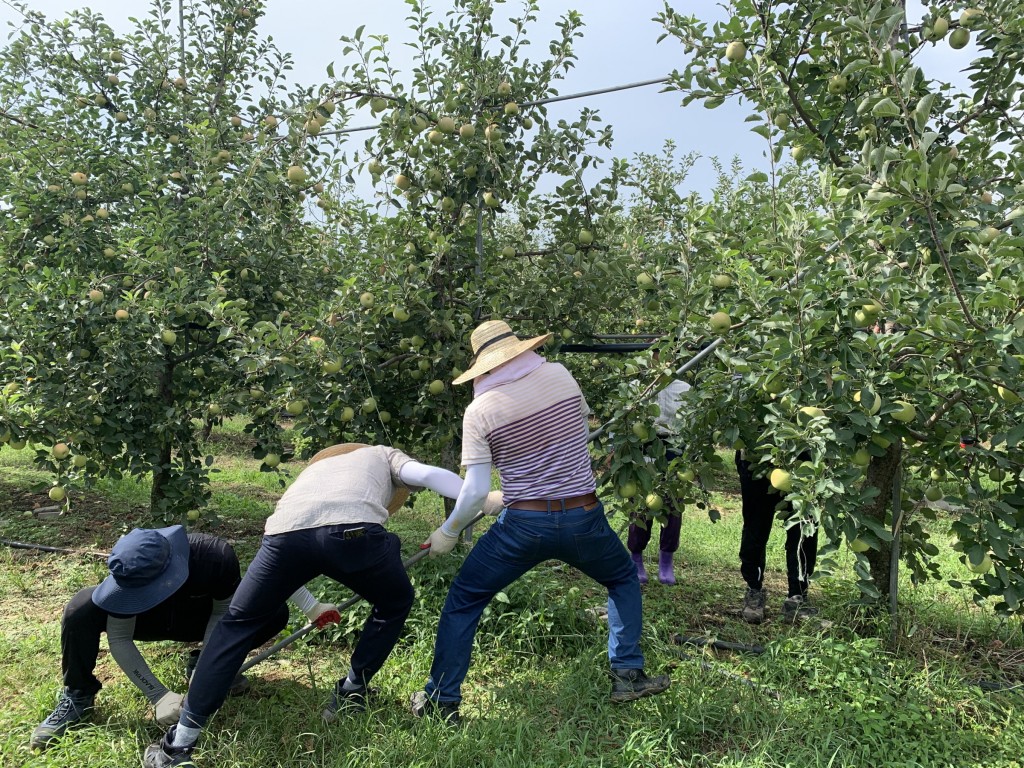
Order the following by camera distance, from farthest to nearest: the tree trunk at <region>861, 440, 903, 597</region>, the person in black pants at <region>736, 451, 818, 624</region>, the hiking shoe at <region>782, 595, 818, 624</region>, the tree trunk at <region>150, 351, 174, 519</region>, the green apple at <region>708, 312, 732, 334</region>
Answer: the tree trunk at <region>150, 351, 174, 519</region> < the person in black pants at <region>736, 451, 818, 624</region> < the hiking shoe at <region>782, 595, 818, 624</region> < the tree trunk at <region>861, 440, 903, 597</region> < the green apple at <region>708, 312, 732, 334</region>

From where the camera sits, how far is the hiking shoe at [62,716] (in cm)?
246

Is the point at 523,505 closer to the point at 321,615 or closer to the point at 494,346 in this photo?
the point at 494,346

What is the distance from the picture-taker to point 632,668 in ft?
8.92

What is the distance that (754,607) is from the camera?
3.77 metres

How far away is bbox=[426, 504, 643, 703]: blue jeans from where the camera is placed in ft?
8.54

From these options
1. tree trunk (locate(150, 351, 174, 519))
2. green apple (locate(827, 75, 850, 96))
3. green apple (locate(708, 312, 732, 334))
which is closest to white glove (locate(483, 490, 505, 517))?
green apple (locate(708, 312, 732, 334))

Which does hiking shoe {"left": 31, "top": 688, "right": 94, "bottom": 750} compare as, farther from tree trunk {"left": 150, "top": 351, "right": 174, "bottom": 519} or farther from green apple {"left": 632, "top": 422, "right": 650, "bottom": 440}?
green apple {"left": 632, "top": 422, "right": 650, "bottom": 440}

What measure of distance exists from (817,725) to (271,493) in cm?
556

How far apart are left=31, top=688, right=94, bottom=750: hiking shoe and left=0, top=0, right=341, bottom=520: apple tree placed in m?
1.51

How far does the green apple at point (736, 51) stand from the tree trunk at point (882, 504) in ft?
6.10

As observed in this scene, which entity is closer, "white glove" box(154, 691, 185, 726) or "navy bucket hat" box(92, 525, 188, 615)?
"navy bucket hat" box(92, 525, 188, 615)

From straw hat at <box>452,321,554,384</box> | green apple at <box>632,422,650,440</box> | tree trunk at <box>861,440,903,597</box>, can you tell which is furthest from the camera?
tree trunk at <box>861,440,903,597</box>

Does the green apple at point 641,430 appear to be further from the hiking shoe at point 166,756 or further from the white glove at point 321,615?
the hiking shoe at point 166,756

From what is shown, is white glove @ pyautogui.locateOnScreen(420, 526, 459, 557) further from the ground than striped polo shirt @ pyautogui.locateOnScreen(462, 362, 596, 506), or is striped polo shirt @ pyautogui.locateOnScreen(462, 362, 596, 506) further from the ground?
striped polo shirt @ pyautogui.locateOnScreen(462, 362, 596, 506)
